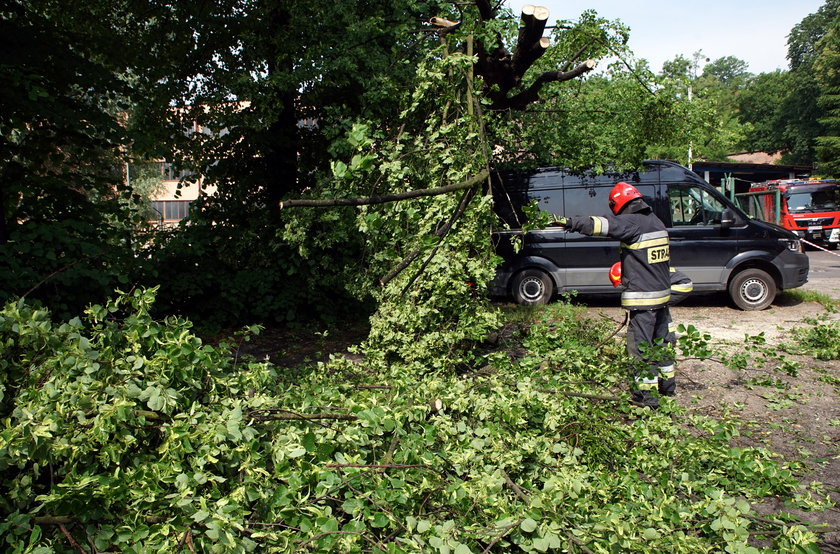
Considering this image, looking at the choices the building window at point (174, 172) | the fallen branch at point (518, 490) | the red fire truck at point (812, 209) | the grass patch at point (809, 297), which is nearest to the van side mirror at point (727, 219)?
the grass patch at point (809, 297)

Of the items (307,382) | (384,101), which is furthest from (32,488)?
(384,101)

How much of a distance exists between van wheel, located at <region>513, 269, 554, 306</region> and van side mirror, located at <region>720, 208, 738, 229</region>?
9.71 ft

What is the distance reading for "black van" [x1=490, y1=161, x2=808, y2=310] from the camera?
9.70 m

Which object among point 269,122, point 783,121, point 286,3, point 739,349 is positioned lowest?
point 739,349

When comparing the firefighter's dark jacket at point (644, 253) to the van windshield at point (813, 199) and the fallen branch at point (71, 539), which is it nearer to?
the fallen branch at point (71, 539)

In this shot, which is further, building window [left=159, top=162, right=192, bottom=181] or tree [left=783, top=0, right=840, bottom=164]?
tree [left=783, top=0, right=840, bottom=164]

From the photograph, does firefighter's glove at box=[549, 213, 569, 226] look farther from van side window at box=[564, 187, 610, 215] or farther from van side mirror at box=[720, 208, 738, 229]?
van side mirror at box=[720, 208, 738, 229]

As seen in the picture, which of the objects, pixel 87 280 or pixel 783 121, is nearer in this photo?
pixel 87 280

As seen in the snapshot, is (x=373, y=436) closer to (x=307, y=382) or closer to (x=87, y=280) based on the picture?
(x=307, y=382)

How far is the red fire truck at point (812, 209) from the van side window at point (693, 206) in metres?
13.9

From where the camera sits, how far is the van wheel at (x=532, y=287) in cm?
1042

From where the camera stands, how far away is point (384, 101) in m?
7.66

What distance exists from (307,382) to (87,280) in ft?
13.0

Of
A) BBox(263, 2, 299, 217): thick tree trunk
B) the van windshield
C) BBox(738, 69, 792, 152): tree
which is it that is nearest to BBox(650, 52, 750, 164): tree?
BBox(263, 2, 299, 217): thick tree trunk
